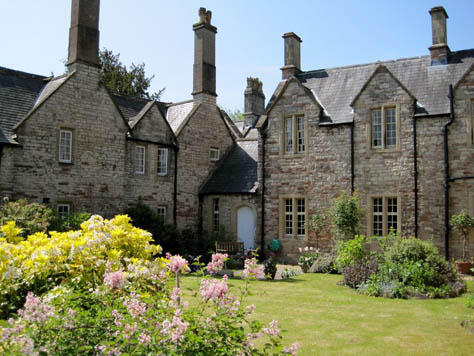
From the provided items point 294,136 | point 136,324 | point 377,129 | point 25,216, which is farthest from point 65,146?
point 136,324

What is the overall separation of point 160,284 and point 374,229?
53.1ft

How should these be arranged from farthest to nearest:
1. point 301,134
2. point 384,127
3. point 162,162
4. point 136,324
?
1. point 162,162
2. point 301,134
3. point 384,127
4. point 136,324

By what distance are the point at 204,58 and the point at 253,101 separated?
33.7 ft

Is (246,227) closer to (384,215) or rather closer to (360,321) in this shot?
(384,215)

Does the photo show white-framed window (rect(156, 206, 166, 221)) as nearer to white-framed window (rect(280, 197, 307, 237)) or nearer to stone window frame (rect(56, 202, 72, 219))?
stone window frame (rect(56, 202, 72, 219))

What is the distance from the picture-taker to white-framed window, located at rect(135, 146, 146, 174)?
75.9ft

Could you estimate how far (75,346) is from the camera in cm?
470

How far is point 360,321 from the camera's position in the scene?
34.8 ft

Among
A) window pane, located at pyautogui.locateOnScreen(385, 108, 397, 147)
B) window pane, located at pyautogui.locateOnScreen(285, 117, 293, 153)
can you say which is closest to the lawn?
window pane, located at pyautogui.locateOnScreen(385, 108, 397, 147)

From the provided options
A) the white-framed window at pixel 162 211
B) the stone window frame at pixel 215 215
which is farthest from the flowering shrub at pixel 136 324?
the stone window frame at pixel 215 215

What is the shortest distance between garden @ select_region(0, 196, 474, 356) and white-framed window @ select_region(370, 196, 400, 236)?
0.69m

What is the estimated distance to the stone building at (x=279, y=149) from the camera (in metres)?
19.4

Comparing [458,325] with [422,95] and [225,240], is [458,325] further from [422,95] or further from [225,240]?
[225,240]

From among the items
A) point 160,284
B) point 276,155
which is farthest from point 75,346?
point 276,155
